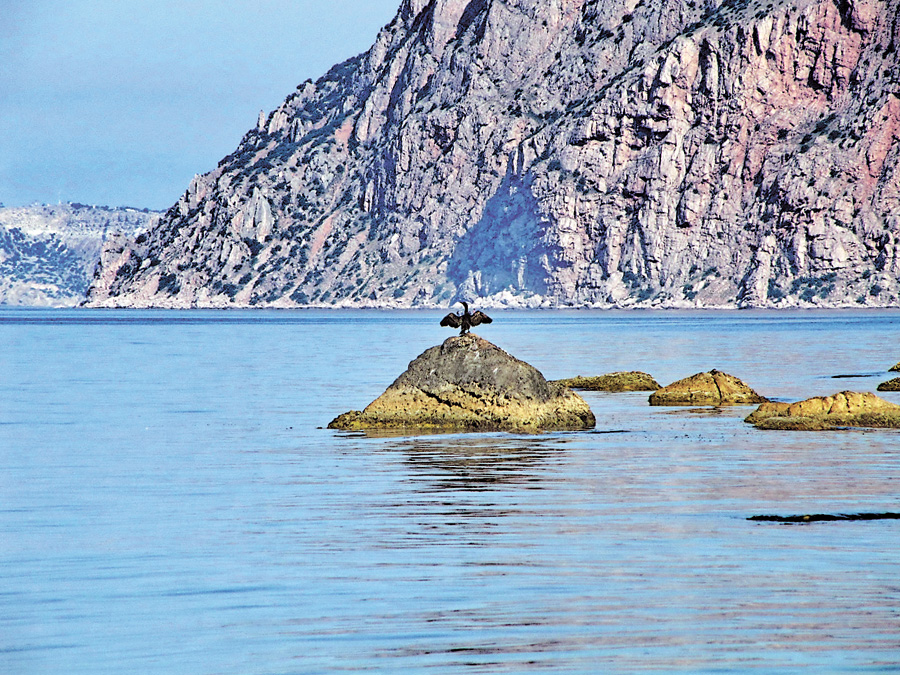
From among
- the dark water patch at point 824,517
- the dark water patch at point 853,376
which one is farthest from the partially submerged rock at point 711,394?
the dark water patch at point 824,517

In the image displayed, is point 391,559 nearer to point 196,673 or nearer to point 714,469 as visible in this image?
point 196,673

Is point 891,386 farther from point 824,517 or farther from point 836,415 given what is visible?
point 824,517

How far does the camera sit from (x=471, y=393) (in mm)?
30484

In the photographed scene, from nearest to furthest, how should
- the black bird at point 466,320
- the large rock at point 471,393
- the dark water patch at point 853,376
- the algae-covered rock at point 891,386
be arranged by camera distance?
1. the large rock at point 471,393
2. the black bird at point 466,320
3. the algae-covered rock at point 891,386
4. the dark water patch at point 853,376

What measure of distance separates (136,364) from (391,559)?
57.1m

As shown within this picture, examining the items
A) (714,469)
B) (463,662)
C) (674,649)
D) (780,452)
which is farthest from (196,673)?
(780,452)

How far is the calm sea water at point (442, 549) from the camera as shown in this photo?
11.5 metres

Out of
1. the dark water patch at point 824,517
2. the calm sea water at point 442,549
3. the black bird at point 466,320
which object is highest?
the black bird at point 466,320

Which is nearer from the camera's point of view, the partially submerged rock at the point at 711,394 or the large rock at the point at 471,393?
the large rock at the point at 471,393

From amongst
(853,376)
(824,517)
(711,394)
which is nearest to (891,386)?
(711,394)

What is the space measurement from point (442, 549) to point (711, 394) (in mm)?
26135

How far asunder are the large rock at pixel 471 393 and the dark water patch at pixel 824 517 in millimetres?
12169

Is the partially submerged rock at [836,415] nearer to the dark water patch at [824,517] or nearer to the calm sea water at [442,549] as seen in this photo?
the calm sea water at [442,549]

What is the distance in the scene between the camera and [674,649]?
11219 mm
